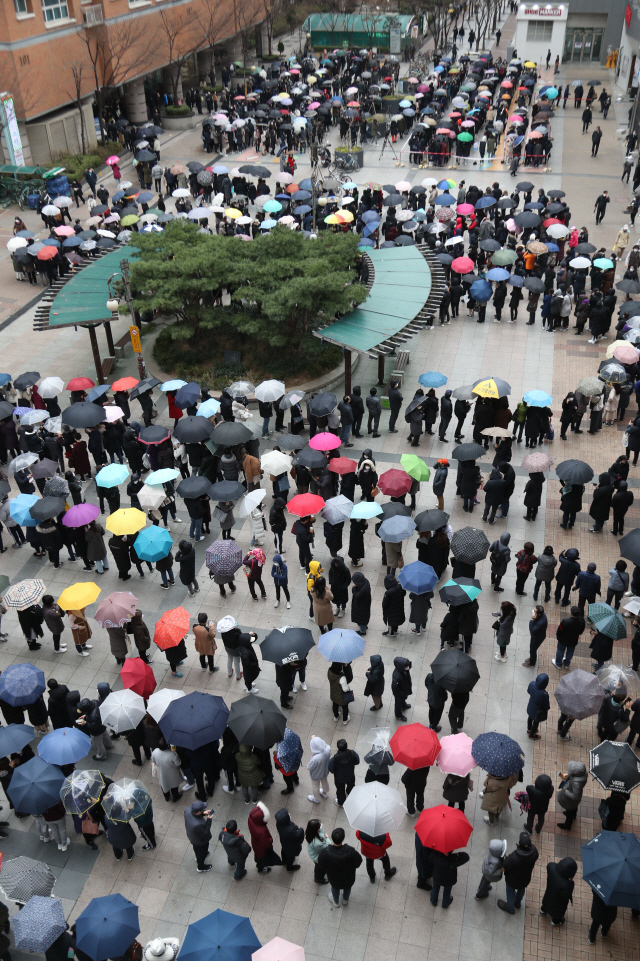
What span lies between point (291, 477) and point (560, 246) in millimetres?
13369

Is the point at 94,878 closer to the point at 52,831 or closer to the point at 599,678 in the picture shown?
the point at 52,831

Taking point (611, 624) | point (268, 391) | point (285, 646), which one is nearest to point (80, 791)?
point (285, 646)

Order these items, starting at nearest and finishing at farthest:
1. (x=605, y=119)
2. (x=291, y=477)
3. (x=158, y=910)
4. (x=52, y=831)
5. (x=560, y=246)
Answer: (x=158, y=910)
(x=52, y=831)
(x=291, y=477)
(x=560, y=246)
(x=605, y=119)

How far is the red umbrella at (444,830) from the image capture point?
8.62m

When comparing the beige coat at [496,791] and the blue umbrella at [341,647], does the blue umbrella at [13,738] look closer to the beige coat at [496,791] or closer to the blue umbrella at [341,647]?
the blue umbrella at [341,647]

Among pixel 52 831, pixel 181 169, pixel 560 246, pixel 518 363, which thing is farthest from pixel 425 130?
pixel 52 831

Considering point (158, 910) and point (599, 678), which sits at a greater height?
point (599, 678)

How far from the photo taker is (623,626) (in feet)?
38.6

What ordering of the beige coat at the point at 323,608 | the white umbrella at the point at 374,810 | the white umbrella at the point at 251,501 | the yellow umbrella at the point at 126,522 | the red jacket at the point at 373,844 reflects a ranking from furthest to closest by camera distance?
the white umbrella at the point at 251,501 < the yellow umbrella at the point at 126,522 < the beige coat at the point at 323,608 < the red jacket at the point at 373,844 < the white umbrella at the point at 374,810

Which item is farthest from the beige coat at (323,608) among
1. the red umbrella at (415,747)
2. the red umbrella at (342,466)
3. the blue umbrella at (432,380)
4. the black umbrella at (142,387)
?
the black umbrella at (142,387)

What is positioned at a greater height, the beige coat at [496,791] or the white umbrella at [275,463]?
the white umbrella at [275,463]

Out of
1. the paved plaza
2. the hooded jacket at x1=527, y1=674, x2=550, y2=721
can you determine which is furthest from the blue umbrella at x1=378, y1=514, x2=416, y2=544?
the hooded jacket at x1=527, y1=674, x2=550, y2=721

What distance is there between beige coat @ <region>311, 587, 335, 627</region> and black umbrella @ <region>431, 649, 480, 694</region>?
2.35 m

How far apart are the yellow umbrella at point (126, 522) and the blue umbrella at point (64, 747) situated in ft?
13.4
